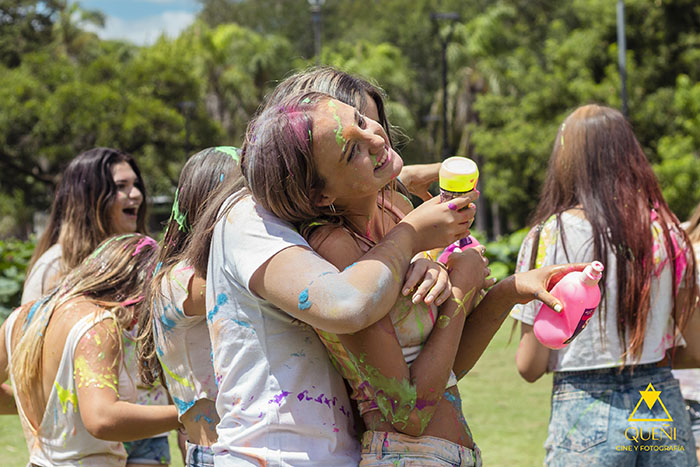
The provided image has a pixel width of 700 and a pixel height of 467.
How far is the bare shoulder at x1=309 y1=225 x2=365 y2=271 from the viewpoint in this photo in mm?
1756

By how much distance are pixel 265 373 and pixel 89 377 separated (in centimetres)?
113

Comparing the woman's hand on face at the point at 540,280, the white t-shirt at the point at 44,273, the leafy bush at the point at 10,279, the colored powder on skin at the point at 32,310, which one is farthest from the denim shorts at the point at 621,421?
the leafy bush at the point at 10,279

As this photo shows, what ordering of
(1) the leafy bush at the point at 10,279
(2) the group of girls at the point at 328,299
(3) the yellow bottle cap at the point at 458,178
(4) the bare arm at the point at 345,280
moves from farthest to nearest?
(1) the leafy bush at the point at 10,279 < (3) the yellow bottle cap at the point at 458,178 < (2) the group of girls at the point at 328,299 < (4) the bare arm at the point at 345,280

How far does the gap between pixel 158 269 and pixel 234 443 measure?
0.77 m

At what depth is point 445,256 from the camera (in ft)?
6.68

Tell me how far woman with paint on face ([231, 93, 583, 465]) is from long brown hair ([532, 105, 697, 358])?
121 centimetres

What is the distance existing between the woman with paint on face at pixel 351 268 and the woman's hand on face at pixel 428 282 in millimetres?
40

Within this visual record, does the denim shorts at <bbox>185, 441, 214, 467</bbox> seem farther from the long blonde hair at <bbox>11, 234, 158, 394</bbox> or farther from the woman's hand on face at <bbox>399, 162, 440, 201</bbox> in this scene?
the woman's hand on face at <bbox>399, 162, 440, 201</bbox>

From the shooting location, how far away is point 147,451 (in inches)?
123

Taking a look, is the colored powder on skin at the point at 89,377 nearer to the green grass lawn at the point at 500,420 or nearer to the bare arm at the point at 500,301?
the bare arm at the point at 500,301

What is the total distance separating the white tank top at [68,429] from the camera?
2680mm

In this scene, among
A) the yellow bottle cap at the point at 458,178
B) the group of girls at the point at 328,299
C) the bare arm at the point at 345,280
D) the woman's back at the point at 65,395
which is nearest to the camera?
the bare arm at the point at 345,280

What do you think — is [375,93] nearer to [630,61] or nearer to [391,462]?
[391,462]

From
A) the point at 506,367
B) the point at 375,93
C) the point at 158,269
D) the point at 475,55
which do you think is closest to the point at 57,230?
the point at 158,269
